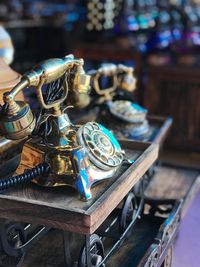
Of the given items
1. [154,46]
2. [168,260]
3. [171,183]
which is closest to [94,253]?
[168,260]

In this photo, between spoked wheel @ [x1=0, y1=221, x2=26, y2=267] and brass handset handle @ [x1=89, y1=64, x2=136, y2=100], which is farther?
brass handset handle @ [x1=89, y1=64, x2=136, y2=100]

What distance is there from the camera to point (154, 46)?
369cm

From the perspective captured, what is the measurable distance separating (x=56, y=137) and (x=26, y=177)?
154 millimetres

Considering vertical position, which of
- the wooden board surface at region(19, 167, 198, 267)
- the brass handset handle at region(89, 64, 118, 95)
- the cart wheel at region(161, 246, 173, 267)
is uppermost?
the brass handset handle at region(89, 64, 118, 95)

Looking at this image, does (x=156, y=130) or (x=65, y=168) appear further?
(x=156, y=130)

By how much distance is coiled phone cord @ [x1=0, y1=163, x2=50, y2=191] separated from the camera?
47.8 inches

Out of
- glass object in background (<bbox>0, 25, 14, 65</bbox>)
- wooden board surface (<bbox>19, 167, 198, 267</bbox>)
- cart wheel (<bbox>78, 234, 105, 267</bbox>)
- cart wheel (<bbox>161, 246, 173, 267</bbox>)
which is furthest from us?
glass object in background (<bbox>0, 25, 14, 65</bbox>)

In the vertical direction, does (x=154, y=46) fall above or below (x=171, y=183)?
above

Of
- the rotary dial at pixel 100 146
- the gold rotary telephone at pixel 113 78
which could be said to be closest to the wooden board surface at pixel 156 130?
the gold rotary telephone at pixel 113 78

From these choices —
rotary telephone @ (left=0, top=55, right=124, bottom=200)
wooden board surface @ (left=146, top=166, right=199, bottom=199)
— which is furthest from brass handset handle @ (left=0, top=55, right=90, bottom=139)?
wooden board surface @ (left=146, top=166, right=199, bottom=199)

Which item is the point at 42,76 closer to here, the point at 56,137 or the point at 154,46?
the point at 56,137

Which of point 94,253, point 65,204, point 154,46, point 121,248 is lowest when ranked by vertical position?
point 121,248

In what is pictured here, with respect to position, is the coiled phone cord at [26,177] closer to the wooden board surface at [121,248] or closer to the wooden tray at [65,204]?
the wooden tray at [65,204]

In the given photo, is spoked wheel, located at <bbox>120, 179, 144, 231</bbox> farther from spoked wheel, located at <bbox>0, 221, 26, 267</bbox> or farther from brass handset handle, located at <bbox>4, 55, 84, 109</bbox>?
brass handset handle, located at <bbox>4, 55, 84, 109</bbox>
